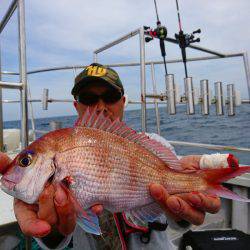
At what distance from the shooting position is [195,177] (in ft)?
5.36

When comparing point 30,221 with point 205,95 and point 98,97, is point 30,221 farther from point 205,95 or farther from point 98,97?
point 205,95

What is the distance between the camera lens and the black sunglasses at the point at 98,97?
2.35 metres

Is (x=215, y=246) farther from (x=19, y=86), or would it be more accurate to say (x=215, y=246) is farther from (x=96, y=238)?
(x=19, y=86)

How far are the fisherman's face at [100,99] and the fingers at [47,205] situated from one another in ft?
3.13

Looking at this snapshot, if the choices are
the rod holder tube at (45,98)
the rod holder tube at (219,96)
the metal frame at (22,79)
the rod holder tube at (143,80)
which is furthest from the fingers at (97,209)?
the rod holder tube at (45,98)

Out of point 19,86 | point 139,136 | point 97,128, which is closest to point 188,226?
point 139,136

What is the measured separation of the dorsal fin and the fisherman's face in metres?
0.64

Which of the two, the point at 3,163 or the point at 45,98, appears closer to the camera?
the point at 3,163

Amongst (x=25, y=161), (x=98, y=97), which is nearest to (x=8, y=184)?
(x=25, y=161)

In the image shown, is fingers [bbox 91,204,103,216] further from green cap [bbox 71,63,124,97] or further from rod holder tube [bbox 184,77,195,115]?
rod holder tube [bbox 184,77,195,115]

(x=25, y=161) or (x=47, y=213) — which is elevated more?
(x=25, y=161)

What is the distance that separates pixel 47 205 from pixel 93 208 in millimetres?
208

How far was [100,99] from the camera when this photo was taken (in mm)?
2359

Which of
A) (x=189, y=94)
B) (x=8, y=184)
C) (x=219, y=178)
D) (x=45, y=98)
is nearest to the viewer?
(x=8, y=184)
